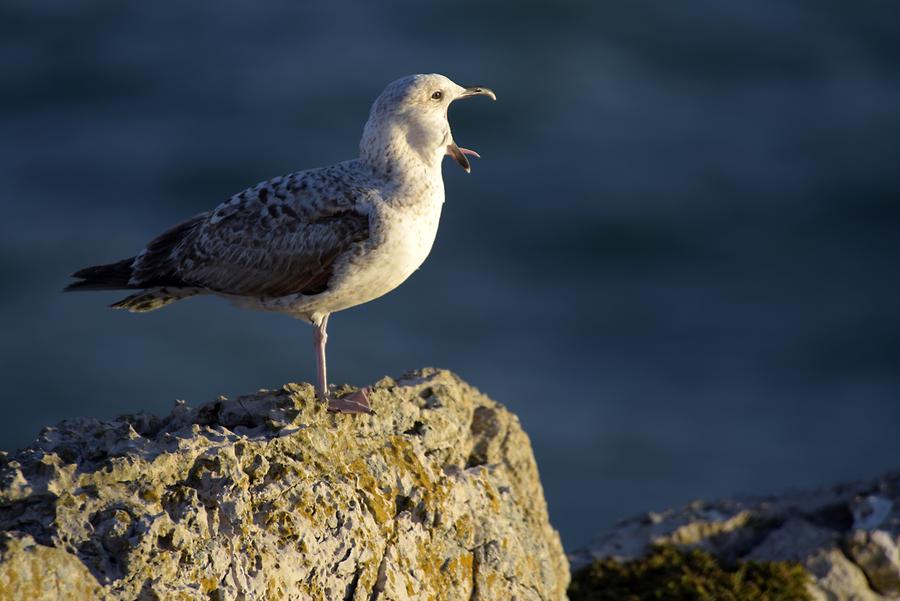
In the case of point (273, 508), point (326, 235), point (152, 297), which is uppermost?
point (326, 235)

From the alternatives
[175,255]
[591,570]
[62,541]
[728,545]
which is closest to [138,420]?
[62,541]

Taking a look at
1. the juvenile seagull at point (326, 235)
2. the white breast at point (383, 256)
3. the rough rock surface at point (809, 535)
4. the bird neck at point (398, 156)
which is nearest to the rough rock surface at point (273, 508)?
the white breast at point (383, 256)

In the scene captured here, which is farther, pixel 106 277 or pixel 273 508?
pixel 106 277

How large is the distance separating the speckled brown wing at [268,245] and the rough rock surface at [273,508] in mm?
989

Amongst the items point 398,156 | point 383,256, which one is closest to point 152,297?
point 383,256

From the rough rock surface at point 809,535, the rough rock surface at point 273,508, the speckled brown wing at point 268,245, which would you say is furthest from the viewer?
the rough rock surface at point 809,535

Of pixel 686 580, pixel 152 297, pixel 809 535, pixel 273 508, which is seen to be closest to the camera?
pixel 273 508

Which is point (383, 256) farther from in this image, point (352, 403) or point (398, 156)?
point (352, 403)

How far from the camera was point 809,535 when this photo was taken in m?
10.3

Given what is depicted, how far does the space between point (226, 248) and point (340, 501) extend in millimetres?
2922

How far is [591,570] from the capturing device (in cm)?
1020

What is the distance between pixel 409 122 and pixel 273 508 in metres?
3.44

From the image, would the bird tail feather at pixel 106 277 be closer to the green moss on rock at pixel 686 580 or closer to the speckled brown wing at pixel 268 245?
the speckled brown wing at pixel 268 245

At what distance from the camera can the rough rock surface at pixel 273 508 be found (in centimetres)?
550
